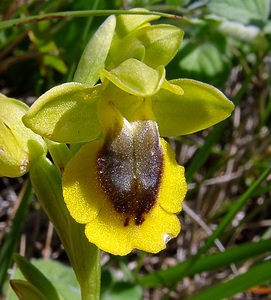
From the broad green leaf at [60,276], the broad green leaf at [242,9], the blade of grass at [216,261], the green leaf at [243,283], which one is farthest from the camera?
the broad green leaf at [242,9]

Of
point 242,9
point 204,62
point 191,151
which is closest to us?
point 242,9

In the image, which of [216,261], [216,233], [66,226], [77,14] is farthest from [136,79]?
[216,261]

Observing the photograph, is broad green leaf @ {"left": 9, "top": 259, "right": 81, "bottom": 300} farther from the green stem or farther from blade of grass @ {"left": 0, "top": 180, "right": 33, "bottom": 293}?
the green stem

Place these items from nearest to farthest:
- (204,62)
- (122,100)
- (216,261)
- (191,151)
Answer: (122,100) → (216,261) → (204,62) → (191,151)

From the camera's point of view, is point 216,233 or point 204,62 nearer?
point 216,233

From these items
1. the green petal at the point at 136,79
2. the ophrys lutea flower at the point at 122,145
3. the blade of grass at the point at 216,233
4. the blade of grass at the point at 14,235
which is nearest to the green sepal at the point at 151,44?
the ophrys lutea flower at the point at 122,145

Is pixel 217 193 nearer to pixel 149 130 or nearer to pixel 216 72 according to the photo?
pixel 216 72

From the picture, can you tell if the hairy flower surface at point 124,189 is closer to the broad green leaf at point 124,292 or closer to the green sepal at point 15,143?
the green sepal at point 15,143

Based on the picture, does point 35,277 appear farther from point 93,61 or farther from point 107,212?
point 93,61

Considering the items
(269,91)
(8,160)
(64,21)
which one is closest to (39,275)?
(8,160)
